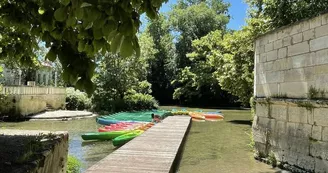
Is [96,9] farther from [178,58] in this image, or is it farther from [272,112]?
[178,58]

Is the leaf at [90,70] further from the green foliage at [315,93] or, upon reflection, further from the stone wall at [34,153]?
the green foliage at [315,93]

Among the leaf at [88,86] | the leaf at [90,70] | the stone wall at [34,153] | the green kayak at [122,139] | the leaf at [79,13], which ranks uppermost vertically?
the leaf at [79,13]

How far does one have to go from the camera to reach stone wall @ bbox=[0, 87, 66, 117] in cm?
2014

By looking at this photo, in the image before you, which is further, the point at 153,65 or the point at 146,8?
the point at 153,65

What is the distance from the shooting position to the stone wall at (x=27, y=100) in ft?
66.1

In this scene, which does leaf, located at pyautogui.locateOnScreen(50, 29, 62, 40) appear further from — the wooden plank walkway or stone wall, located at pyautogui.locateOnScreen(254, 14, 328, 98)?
stone wall, located at pyautogui.locateOnScreen(254, 14, 328, 98)

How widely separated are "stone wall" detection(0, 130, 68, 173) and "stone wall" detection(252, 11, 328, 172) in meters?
4.77

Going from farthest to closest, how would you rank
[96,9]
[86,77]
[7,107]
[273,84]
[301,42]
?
[7,107] < [273,84] < [301,42] < [86,77] < [96,9]

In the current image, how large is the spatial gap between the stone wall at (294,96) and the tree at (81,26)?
501 centimetres

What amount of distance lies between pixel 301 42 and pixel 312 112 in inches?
60.3

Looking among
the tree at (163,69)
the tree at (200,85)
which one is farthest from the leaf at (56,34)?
the tree at (163,69)

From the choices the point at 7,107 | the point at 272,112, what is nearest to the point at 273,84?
the point at 272,112

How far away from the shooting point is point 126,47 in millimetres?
1858

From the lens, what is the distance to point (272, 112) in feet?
26.7
